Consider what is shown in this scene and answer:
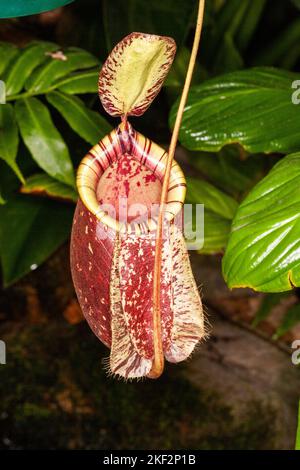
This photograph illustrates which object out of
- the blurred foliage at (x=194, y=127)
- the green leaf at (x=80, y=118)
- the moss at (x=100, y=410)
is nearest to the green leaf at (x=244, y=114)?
the blurred foliage at (x=194, y=127)

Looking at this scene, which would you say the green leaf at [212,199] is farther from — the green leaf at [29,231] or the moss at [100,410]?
the moss at [100,410]

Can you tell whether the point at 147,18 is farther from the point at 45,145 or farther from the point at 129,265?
the point at 129,265

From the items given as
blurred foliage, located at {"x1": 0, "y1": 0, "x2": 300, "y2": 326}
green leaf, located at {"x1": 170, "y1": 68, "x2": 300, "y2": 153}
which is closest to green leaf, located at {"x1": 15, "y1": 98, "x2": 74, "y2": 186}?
blurred foliage, located at {"x1": 0, "y1": 0, "x2": 300, "y2": 326}

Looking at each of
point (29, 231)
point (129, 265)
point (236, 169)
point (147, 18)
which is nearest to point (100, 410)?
point (29, 231)

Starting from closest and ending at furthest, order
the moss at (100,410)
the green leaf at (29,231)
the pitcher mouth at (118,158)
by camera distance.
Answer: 1. the pitcher mouth at (118,158)
2. the green leaf at (29,231)
3. the moss at (100,410)

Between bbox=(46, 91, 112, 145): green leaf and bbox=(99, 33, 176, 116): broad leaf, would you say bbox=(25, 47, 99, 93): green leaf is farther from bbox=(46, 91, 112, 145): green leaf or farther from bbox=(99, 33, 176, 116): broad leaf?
bbox=(99, 33, 176, 116): broad leaf

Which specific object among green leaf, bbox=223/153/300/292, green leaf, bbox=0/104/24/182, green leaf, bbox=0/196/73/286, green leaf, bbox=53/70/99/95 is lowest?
green leaf, bbox=0/196/73/286

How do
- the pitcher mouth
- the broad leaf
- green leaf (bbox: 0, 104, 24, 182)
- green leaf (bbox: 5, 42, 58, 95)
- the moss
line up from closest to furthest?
1. the broad leaf
2. the pitcher mouth
3. green leaf (bbox: 0, 104, 24, 182)
4. green leaf (bbox: 5, 42, 58, 95)
5. the moss
